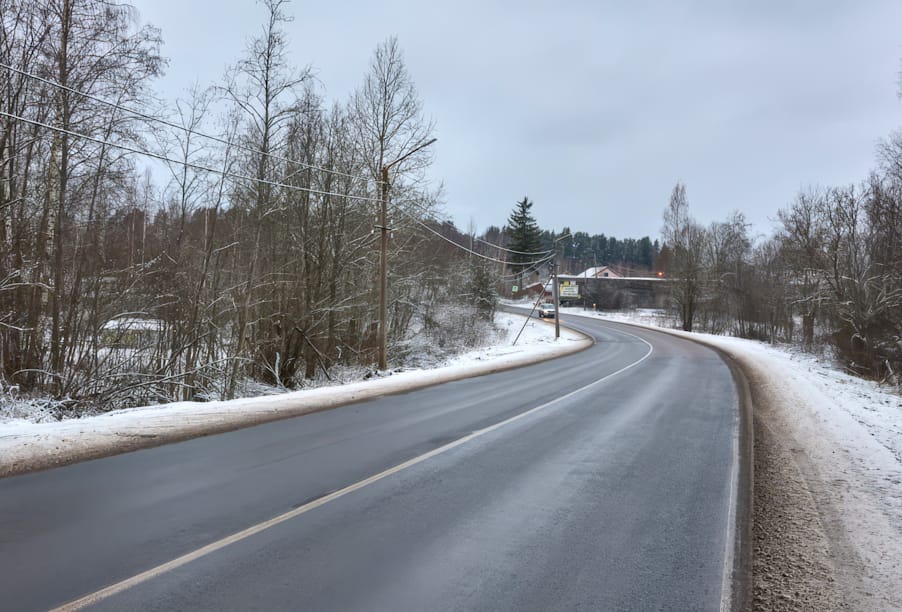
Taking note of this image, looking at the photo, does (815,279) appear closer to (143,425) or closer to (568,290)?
(143,425)

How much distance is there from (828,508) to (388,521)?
4300 mm

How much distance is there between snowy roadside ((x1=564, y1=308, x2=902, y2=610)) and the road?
34 centimetres

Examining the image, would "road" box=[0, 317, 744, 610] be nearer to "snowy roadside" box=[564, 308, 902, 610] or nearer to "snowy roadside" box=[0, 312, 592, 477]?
"snowy roadside" box=[564, 308, 902, 610]

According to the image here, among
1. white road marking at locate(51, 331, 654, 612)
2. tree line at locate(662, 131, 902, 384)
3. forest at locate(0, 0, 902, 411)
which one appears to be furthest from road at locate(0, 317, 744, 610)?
tree line at locate(662, 131, 902, 384)

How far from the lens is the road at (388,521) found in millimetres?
3254

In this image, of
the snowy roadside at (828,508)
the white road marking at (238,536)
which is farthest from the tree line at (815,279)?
the white road marking at (238,536)

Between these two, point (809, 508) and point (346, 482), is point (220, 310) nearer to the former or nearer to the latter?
point (346, 482)

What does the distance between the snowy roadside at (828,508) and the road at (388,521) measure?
342 millimetres

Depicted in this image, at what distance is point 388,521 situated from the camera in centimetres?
439

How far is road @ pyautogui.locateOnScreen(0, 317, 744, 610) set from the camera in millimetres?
3254

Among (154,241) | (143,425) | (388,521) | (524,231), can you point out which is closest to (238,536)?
(388,521)

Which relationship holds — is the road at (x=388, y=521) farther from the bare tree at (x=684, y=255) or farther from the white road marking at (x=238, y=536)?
the bare tree at (x=684, y=255)

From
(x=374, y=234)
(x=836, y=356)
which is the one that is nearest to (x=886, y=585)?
(x=374, y=234)

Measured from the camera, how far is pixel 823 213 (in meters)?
30.8
